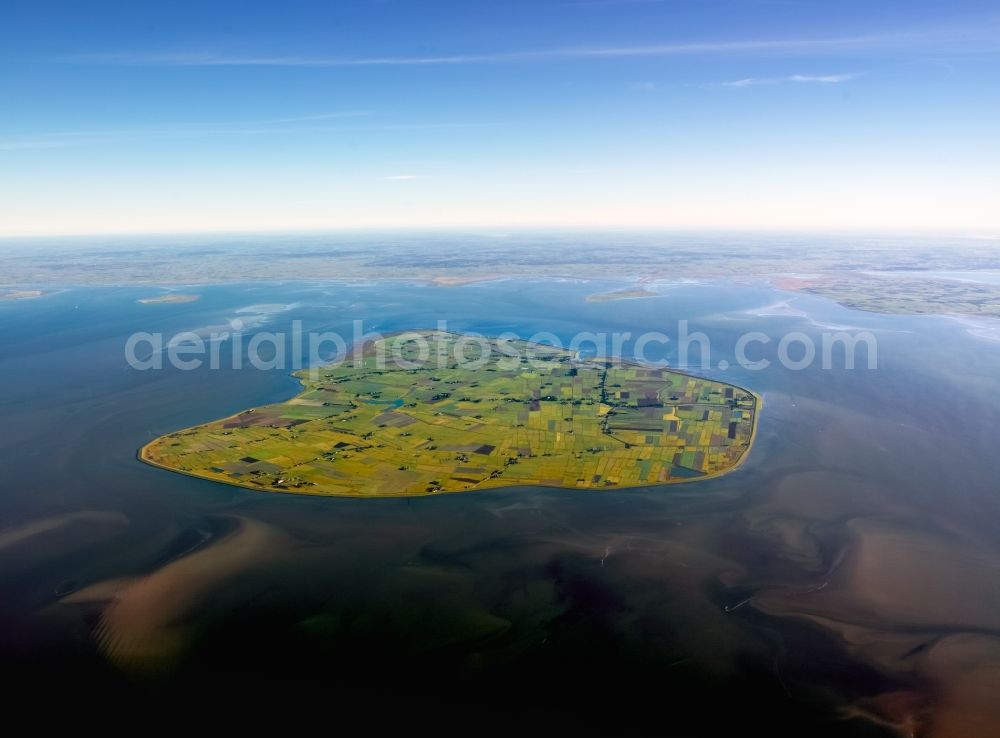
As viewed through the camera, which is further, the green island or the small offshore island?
the small offshore island

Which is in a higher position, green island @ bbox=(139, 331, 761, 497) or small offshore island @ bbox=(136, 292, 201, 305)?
small offshore island @ bbox=(136, 292, 201, 305)

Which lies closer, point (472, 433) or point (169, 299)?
point (472, 433)

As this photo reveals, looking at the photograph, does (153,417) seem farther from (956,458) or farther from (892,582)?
(956,458)

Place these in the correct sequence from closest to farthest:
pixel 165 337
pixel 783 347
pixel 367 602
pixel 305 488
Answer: pixel 367 602 → pixel 305 488 → pixel 783 347 → pixel 165 337

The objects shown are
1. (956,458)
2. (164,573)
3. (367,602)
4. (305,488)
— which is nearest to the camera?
(367,602)

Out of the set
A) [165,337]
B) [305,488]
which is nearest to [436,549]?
[305,488]

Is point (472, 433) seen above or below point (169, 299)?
below

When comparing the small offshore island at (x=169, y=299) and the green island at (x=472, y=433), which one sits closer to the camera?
the green island at (x=472, y=433)

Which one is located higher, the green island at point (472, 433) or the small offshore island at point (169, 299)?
the small offshore island at point (169, 299)
